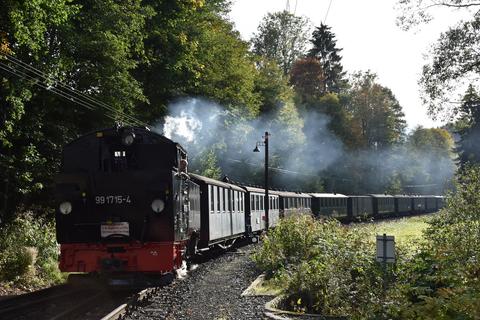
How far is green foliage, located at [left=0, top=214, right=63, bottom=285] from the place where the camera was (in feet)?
47.4

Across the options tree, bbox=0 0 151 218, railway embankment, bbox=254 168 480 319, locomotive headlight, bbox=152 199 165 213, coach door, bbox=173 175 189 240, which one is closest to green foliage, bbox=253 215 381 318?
railway embankment, bbox=254 168 480 319

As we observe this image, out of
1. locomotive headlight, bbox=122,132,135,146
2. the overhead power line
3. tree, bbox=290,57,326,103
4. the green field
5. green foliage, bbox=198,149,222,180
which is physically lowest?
the green field

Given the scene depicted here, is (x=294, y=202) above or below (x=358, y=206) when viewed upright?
above

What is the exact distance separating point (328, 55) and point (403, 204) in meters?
23.1

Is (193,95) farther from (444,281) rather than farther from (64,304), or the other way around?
(444,281)

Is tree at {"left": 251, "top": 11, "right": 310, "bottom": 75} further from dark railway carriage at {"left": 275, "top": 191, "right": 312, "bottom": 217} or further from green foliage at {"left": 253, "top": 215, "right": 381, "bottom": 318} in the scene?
green foliage at {"left": 253, "top": 215, "right": 381, "bottom": 318}

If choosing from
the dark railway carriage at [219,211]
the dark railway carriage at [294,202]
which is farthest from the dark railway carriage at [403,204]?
the dark railway carriage at [219,211]

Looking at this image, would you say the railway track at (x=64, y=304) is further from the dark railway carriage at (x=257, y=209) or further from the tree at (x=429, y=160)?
the tree at (x=429, y=160)

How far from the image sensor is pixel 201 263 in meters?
18.9

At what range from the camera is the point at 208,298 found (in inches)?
469

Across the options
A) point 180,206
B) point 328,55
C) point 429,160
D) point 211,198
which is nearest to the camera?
point 180,206

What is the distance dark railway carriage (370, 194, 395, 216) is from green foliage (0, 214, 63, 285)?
128ft

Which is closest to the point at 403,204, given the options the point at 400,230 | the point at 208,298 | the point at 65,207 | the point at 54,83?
the point at 400,230

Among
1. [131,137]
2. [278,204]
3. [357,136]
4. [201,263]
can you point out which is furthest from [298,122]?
[131,137]
